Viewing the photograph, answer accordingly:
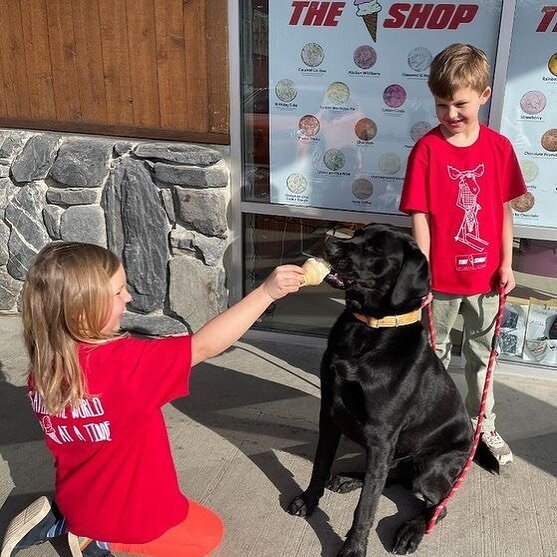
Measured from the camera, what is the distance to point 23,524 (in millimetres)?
2352

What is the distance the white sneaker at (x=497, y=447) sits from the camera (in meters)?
3.10

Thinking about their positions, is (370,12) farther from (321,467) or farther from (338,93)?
(321,467)

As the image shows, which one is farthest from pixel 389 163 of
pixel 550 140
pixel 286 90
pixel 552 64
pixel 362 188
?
pixel 552 64

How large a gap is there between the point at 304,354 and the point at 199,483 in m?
1.47

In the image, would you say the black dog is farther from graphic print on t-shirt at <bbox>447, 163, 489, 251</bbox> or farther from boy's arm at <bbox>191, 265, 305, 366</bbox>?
graphic print on t-shirt at <bbox>447, 163, 489, 251</bbox>

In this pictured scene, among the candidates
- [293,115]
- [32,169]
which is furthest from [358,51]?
[32,169]

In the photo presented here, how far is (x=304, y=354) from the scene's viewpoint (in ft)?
14.1

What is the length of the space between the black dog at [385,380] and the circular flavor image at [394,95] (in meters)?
1.57

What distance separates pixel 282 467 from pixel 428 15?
2566mm

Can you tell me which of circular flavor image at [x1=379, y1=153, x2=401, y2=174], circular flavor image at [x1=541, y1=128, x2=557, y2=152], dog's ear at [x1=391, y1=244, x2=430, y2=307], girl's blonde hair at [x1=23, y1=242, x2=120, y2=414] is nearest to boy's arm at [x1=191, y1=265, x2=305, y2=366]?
girl's blonde hair at [x1=23, y1=242, x2=120, y2=414]

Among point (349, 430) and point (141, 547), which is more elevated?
point (349, 430)

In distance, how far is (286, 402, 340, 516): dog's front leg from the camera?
2697 millimetres

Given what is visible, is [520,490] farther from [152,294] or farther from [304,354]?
[152,294]

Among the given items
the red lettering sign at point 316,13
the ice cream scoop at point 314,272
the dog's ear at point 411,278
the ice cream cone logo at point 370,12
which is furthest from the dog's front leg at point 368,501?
the red lettering sign at point 316,13
